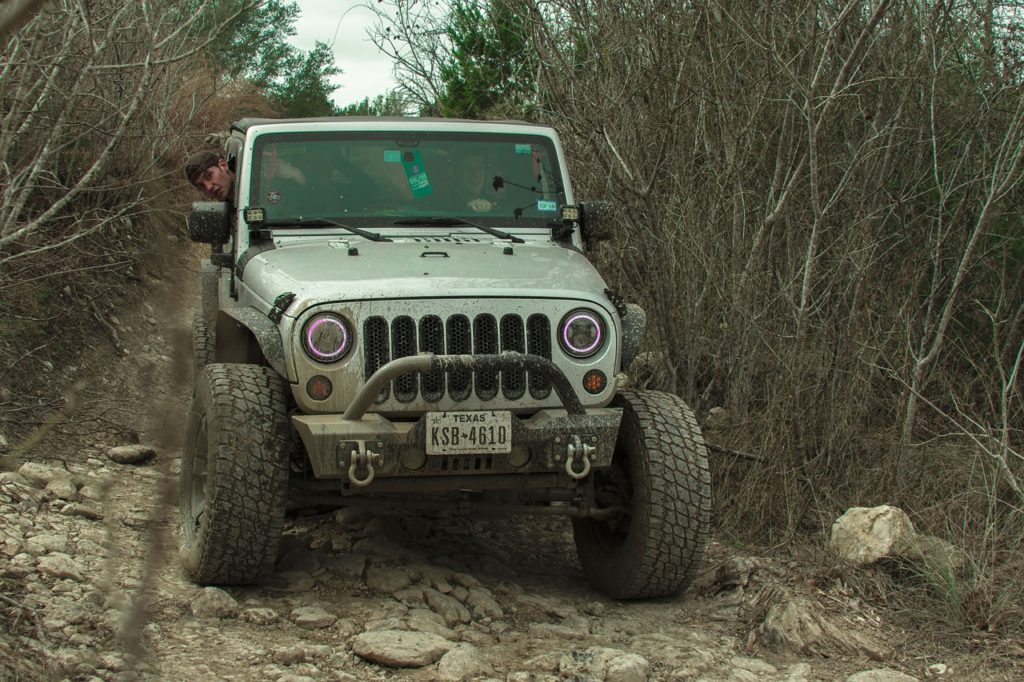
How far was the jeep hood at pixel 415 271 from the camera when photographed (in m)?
4.30

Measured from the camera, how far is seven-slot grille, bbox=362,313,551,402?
4.23 metres

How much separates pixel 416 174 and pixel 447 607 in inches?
75.7

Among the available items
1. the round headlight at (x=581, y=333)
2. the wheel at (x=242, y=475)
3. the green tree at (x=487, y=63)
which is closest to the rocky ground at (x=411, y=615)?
the wheel at (x=242, y=475)

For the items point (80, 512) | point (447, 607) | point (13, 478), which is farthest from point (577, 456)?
point (13, 478)

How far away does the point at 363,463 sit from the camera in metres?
4.01

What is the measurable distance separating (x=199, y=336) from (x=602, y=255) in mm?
2411

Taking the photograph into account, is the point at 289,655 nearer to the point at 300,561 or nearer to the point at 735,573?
the point at 300,561

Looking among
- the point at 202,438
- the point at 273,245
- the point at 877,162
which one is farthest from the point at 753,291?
the point at 202,438

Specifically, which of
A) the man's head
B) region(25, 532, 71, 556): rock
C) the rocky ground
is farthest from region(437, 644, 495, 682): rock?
the man's head

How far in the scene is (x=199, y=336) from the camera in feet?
23.3

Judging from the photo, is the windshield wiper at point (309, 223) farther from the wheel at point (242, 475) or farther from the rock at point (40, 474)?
the rock at point (40, 474)

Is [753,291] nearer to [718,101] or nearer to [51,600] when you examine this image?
[718,101]

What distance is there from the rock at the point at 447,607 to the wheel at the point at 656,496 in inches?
24.1

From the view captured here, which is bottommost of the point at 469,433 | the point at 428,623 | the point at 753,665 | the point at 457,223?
the point at 753,665
